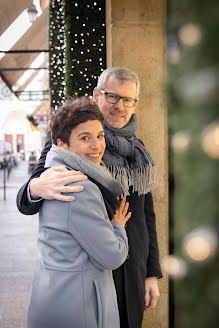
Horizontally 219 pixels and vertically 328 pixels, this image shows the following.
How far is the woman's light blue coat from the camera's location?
1322 mm

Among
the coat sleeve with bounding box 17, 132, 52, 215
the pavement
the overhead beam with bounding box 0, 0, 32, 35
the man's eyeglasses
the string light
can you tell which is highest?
the overhead beam with bounding box 0, 0, 32, 35

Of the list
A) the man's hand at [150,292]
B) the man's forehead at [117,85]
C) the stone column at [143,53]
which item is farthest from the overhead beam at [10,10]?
the man's hand at [150,292]

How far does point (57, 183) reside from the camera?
1369mm

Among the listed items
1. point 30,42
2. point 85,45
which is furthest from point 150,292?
point 30,42

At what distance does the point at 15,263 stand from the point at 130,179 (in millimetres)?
3834

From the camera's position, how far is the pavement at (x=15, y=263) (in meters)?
3.75

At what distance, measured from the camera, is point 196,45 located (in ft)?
0.96

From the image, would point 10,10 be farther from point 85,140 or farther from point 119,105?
point 85,140

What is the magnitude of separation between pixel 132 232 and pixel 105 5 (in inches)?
89.3

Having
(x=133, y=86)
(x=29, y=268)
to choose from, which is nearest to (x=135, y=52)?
(x=133, y=86)

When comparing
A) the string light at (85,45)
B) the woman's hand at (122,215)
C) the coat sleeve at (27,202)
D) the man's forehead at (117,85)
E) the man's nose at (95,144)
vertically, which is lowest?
the woman's hand at (122,215)

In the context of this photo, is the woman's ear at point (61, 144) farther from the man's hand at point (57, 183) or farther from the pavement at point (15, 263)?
the pavement at point (15, 263)

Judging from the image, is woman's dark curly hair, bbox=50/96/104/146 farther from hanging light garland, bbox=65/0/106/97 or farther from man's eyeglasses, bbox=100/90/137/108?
hanging light garland, bbox=65/0/106/97

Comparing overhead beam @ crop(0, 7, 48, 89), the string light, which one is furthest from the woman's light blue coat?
overhead beam @ crop(0, 7, 48, 89)
